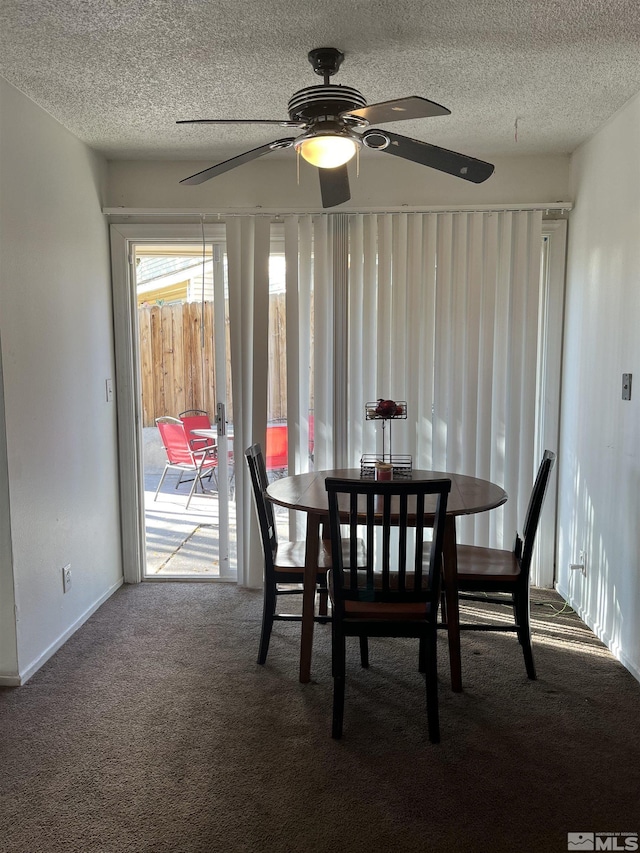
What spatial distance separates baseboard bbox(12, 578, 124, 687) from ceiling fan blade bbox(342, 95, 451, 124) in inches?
100

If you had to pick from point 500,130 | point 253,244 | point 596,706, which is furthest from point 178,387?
point 596,706

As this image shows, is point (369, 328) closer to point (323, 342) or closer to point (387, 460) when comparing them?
point (323, 342)

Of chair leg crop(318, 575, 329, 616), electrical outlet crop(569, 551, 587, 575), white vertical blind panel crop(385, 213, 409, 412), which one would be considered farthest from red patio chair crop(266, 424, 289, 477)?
electrical outlet crop(569, 551, 587, 575)

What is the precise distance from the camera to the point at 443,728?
7.79 ft

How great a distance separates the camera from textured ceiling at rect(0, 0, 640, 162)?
2.10 metres

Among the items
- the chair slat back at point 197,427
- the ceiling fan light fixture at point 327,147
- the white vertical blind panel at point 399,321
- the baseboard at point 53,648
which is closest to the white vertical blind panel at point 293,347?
the white vertical blind panel at point 399,321

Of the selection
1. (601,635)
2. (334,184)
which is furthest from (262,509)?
(601,635)

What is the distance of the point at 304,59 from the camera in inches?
97.0

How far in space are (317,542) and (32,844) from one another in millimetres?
1370

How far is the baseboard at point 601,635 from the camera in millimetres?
2785

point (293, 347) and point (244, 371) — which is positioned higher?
point (293, 347)

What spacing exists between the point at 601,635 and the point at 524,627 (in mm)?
654

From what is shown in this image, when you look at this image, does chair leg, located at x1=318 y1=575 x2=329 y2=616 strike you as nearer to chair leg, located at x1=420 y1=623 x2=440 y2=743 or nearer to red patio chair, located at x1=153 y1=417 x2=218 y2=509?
chair leg, located at x1=420 y1=623 x2=440 y2=743

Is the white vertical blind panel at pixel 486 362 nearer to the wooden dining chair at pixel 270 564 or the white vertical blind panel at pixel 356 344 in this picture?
the white vertical blind panel at pixel 356 344
